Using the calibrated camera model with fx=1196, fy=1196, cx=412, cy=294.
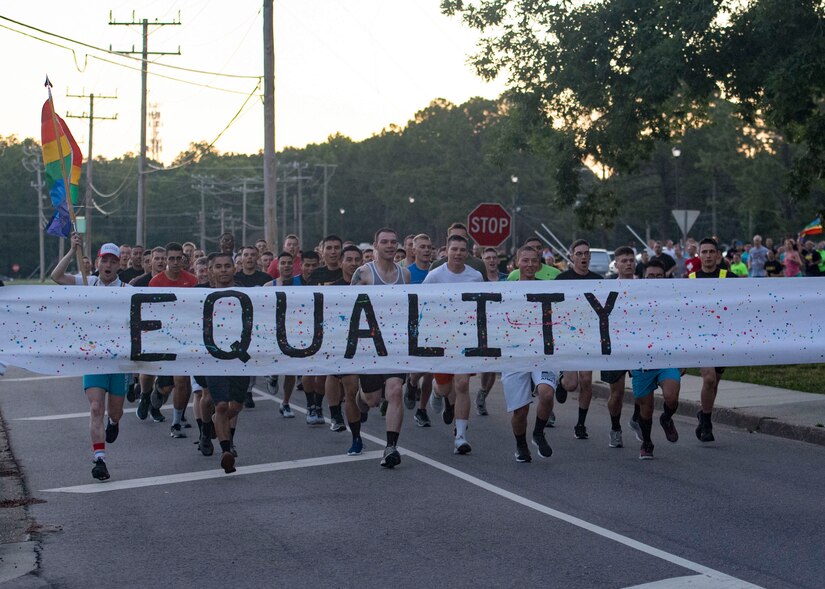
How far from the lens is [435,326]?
10141 millimetres

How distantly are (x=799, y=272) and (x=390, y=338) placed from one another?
16.3 meters

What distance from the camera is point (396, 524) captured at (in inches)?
303

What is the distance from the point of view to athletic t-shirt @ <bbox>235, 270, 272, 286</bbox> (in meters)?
13.8

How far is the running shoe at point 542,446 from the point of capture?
406 inches

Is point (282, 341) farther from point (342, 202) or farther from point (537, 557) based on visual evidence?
point (342, 202)

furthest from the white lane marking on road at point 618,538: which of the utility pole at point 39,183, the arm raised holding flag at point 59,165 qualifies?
the utility pole at point 39,183

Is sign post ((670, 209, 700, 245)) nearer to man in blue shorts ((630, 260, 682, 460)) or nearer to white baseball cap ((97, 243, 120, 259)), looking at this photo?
man in blue shorts ((630, 260, 682, 460))

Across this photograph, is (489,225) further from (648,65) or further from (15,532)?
(15,532)

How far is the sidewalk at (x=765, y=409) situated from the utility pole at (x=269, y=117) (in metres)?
12.2

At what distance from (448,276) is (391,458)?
1.74 m

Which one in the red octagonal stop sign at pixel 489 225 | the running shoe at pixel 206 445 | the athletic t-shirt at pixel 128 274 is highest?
the red octagonal stop sign at pixel 489 225

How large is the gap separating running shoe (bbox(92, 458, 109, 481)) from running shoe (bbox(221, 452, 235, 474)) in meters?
0.93

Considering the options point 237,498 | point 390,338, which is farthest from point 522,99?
point 237,498

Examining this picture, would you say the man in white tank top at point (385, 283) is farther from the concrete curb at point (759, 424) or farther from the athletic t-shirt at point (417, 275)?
the concrete curb at point (759, 424)
